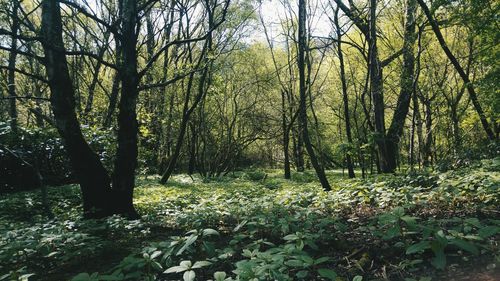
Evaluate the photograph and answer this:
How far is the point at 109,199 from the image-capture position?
589 centimetres

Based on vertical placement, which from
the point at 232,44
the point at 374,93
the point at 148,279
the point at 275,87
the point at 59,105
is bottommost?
the point at 148,279

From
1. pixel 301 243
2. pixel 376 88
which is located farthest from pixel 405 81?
pixel 301 243

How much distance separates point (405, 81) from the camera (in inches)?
400

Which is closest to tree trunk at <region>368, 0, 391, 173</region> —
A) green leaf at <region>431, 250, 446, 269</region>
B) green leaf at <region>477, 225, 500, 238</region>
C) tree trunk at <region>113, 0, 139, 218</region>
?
tree trunk at <region>113, 0, 139, 218</region>

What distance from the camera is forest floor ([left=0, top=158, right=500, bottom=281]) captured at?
2.39 metres

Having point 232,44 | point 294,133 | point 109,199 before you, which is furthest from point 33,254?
point 294,133

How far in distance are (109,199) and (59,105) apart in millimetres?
1832

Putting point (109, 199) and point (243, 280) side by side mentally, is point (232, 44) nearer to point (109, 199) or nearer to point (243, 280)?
point (109, 199)

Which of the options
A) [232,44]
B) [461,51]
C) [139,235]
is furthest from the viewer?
[232,44]

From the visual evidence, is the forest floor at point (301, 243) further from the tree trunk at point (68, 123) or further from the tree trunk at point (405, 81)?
the tree trunk at point (405, 81)

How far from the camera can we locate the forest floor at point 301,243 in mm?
2389

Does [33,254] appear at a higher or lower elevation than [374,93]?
lower

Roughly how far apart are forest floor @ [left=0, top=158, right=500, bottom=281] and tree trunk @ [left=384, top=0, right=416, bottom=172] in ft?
16.3

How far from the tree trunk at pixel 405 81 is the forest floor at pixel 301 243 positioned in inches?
196
